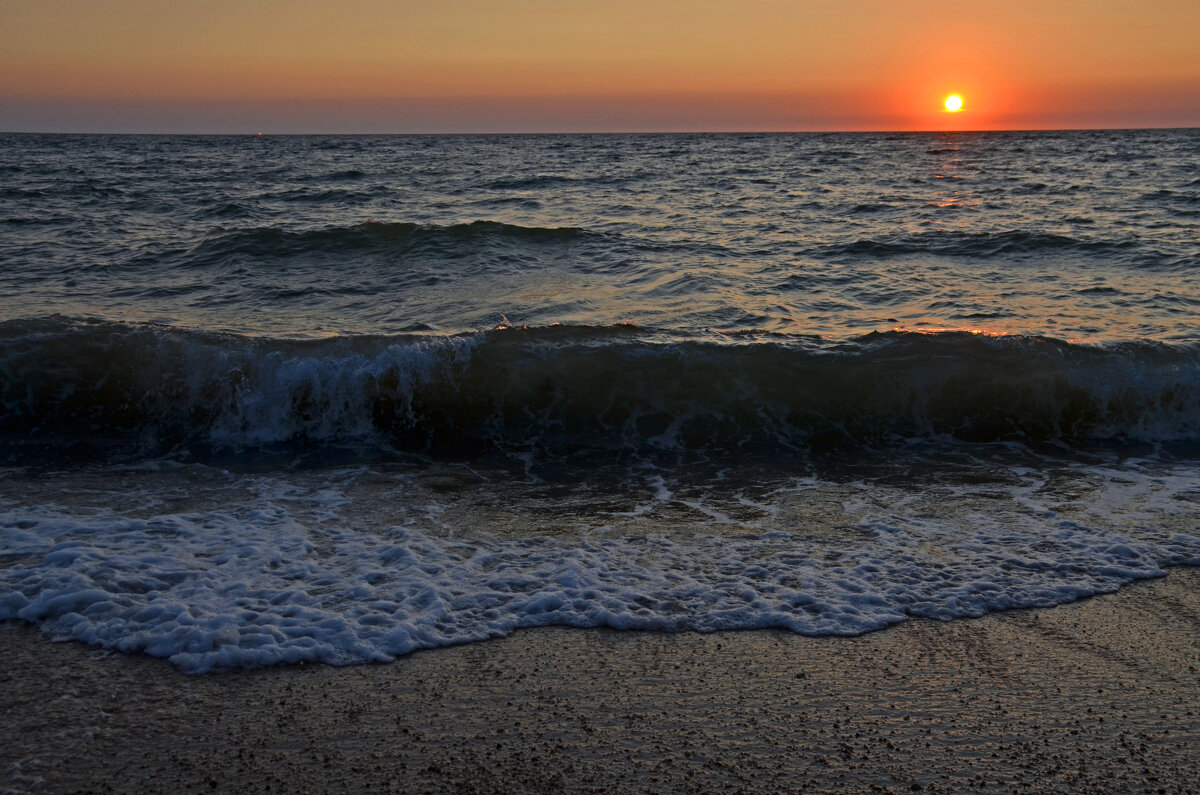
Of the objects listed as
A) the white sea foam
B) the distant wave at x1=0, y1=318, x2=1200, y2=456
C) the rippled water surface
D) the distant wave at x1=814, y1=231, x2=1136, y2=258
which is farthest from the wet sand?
the distant wave at x1=814, y1=231, x2=1136, y2=258

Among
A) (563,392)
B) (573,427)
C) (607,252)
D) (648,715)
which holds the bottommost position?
(648,715)

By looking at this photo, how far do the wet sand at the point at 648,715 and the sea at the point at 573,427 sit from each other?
19 centimetres

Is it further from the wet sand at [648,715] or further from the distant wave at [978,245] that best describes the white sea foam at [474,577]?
the distant wave at [978,245]

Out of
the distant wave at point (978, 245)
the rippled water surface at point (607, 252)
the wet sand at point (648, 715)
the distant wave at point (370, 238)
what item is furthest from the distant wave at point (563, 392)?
the distant wave at point (978, 245)

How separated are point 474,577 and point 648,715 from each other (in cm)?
148

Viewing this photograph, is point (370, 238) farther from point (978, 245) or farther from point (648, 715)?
point (648, 715)

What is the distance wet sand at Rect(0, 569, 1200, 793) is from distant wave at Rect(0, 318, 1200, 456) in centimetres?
330

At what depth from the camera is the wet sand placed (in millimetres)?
2783

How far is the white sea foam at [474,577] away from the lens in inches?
148

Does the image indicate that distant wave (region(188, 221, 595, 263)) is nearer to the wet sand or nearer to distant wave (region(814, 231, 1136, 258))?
distant wave (region(814, 231, 1136, 258))

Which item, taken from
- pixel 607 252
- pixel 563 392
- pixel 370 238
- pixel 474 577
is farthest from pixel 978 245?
pixel 474 577

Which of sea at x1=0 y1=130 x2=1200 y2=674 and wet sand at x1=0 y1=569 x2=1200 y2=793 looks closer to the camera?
wet sand at x1=0 y1=569 x2=1200 y2=793

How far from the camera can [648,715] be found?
10.3 ft

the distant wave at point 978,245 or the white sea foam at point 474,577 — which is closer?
the white sea foam at point 474,577
